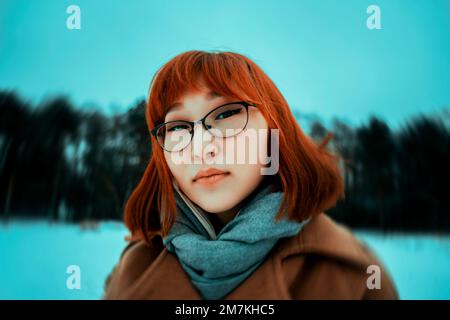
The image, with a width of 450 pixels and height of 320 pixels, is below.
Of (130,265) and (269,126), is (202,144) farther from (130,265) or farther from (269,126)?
(130,265)

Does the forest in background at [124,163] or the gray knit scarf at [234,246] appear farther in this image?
the forest in background at [124,163]

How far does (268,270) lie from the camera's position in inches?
39.1

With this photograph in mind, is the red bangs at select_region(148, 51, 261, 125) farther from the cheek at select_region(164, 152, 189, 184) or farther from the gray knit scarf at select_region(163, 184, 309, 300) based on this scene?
the gray knit scarf at select_region(163, 184, 309, 300)

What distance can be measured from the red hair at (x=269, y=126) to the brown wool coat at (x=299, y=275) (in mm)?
79

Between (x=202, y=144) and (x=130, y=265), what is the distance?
41cm

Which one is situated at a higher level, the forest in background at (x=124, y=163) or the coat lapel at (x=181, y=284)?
the forest in background at (x=124, y=163)

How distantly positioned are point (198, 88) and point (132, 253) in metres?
0.52

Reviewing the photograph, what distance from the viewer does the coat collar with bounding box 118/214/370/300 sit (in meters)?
0.98

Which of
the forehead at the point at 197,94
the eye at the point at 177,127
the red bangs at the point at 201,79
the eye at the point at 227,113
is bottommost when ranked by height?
the eye at the point at 177,127

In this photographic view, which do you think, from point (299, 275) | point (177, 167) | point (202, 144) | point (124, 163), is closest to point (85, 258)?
point (124, 163)

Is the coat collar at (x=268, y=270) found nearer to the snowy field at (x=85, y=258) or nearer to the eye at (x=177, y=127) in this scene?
the snowy field at (x=85, y=258)

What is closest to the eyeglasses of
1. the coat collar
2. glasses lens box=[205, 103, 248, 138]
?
glasses lens box=[205, 103, 248, 138]

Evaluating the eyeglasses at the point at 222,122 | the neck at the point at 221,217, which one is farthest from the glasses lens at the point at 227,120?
the neck at the point at 221,217

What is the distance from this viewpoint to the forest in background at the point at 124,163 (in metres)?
1.12
